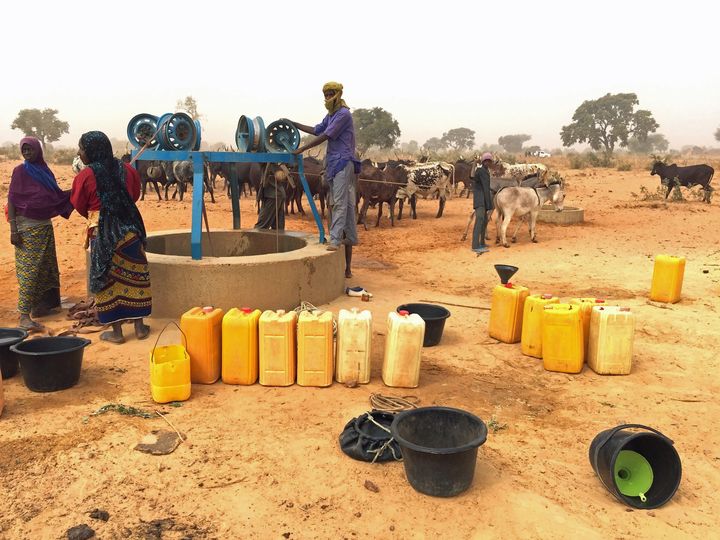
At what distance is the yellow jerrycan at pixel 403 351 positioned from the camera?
4.01 m

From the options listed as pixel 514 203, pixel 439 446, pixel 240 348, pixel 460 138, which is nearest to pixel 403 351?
pixel 439 446

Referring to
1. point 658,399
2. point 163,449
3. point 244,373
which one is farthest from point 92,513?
point 658,399

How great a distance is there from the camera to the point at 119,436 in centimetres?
329

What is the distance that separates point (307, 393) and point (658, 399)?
2537mm

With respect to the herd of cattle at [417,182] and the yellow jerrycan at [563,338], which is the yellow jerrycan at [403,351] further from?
the herd of cattle at [417,182]

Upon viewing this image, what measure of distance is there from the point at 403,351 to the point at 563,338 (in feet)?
4.42

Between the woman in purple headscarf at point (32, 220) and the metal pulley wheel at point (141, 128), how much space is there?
3.02 ft

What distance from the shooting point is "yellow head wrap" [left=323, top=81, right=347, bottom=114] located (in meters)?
6.04

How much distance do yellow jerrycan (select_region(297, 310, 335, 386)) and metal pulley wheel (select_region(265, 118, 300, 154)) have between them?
2851mm

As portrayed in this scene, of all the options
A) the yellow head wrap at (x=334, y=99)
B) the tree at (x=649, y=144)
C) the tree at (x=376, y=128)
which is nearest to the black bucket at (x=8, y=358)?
the yellow head wrap at (x=334, y=99)

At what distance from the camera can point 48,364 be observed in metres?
3.80

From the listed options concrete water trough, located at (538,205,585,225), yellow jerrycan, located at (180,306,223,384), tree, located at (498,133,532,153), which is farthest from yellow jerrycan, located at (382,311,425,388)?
tree, located at (498,133,532,153)

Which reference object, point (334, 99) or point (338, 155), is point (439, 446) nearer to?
point (338, 155)

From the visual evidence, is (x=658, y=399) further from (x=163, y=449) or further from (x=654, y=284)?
(x=163, y=449)
